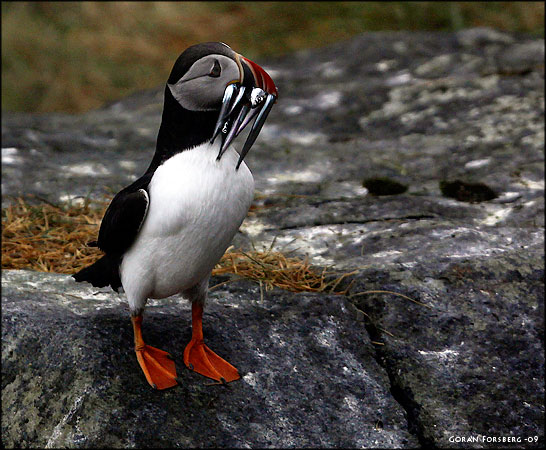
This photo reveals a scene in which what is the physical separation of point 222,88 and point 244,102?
4.2 inches

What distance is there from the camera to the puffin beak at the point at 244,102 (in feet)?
8.04

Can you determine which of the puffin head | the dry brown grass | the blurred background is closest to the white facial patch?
the puffin head

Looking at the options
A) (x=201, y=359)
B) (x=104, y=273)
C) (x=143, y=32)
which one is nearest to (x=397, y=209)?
(x=201, y=359)

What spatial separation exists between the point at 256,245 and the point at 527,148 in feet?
8.69

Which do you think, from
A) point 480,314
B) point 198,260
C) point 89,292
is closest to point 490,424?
point 480,314

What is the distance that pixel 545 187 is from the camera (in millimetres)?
4555

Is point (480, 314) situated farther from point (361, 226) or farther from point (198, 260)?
point (198, 260)

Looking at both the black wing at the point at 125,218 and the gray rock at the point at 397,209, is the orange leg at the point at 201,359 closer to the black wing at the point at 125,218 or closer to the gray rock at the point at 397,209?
the gray rock at the point at 397,209

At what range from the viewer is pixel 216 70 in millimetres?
2434

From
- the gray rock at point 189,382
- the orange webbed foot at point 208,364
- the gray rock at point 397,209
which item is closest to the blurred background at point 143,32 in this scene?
the gray rock at point 397,209

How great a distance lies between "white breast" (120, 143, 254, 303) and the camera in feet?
8.10

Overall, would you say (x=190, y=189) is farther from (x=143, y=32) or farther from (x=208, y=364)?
(x=143, y=32)

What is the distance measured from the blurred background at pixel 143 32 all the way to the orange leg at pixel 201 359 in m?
5.97

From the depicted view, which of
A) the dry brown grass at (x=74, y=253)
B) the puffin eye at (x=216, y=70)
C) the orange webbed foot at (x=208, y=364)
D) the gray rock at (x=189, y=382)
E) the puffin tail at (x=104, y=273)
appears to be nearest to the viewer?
the puffin eye at (x=216, y=70)
